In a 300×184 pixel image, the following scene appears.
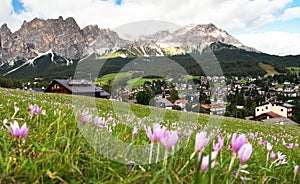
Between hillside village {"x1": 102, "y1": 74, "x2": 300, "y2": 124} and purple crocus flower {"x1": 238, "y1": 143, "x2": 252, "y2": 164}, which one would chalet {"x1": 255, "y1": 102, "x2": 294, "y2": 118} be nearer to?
hillside village {"x1": 102, "y1": 74, "x2": 300, "y2": 124}

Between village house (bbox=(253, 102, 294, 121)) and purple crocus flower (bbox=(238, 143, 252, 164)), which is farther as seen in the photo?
village house (bbox=(253, 102, 294, 121))

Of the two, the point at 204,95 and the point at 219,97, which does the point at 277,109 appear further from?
the point at 219,97

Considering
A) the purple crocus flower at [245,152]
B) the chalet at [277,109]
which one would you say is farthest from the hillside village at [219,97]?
the purple crocus flower at [245,152]

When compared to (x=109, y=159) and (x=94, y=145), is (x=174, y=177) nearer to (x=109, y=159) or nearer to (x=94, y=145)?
(x=109, y=159)

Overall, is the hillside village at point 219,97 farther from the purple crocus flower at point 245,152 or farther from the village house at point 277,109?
the purple crocus flower at point 245,152

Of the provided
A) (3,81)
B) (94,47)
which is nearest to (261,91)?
(3,81)

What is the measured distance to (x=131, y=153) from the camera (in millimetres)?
2494

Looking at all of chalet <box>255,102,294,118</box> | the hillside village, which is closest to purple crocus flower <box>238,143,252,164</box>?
the hillside village

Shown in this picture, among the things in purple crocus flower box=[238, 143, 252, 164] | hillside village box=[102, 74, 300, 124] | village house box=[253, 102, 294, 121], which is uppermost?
purple crocus flower box=[238, 143, 252, 164]

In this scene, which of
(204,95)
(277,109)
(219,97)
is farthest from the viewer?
(277,109)

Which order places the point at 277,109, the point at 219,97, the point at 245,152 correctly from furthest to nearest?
the point at 277,109 < the point at 219,97 < the point at 245,152

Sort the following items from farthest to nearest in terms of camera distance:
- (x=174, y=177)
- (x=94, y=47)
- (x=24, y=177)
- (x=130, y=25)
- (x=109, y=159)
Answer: (x=94, y=47), (x=130, y=25), (x=109, y=159), (x=174, y=177), (x=24, y=177)

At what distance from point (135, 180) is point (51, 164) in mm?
616

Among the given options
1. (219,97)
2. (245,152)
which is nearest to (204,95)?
(219,97)
